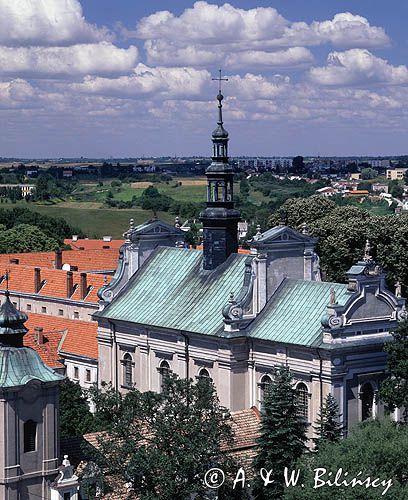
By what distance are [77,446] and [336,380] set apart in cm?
1140

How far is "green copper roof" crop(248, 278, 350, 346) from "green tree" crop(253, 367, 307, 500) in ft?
18.0

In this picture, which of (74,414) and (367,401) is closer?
(367,401)

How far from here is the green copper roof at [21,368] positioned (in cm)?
3603

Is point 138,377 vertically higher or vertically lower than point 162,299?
lower

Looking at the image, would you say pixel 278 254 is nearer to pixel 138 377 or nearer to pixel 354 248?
pixel 138 377

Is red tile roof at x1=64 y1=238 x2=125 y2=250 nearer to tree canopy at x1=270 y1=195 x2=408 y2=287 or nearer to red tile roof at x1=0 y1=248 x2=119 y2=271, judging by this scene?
red tile roof at x1=0 y1=248 x2=119 y2=271

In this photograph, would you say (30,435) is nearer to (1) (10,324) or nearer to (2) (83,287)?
(1) (10,324)

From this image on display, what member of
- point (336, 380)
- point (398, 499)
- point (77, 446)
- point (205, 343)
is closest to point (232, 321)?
point (205, 343)

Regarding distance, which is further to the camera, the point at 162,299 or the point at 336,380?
the point at 162,299

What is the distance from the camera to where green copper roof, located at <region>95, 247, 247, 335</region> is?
167 ft

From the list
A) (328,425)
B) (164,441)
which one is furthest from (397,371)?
(164,441)

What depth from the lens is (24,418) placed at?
119 feet

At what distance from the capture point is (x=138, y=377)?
175 ft

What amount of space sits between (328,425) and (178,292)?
1375 centimetres
